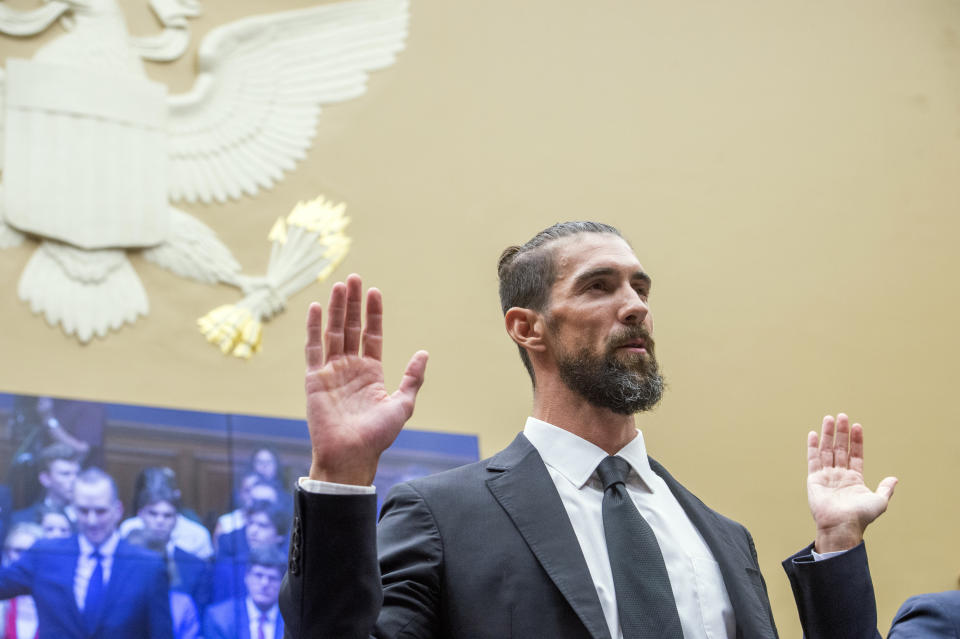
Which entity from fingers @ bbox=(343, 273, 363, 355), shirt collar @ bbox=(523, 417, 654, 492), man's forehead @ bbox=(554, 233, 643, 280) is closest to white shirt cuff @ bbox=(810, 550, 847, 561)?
shirt collar @ bbox=(523, 417, 654, 492)

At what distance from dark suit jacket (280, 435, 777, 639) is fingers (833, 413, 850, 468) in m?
0.44

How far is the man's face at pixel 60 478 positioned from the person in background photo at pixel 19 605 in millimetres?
158

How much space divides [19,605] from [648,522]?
3115mm

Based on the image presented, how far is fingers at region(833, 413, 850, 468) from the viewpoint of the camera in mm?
2734

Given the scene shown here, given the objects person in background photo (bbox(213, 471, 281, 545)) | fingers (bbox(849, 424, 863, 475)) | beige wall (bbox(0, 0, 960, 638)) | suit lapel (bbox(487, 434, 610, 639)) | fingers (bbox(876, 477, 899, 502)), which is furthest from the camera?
beige wall (bbox(0, 0, 960, 638))

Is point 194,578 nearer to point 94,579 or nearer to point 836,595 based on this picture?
point 94,579

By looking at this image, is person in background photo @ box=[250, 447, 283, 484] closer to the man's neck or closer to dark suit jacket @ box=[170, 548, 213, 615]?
dark suit jacket @ box=[170, 548, 213, 615]

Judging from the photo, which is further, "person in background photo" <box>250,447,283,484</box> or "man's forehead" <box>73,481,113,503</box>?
"person in background photo" <box>250,447,283,484</box>

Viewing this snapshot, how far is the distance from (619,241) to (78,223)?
3217 millimetres

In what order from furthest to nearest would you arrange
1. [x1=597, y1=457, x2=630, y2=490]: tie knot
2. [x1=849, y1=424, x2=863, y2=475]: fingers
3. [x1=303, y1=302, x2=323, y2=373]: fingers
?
[x1=849, y1=424, x2=863, y2=475]: fingers, [x1=597, y1=457, x2=630, y2=490]: tie knot, [x1=303, y1=302, x2=323, y2=373]: fingers

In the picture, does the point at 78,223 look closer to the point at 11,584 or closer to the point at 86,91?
the point at 86,91

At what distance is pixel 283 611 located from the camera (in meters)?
1.87

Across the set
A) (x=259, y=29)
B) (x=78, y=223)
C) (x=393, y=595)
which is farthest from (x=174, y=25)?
(x=393, y=595)

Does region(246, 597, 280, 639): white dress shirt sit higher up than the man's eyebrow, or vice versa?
the man's eyebrow
